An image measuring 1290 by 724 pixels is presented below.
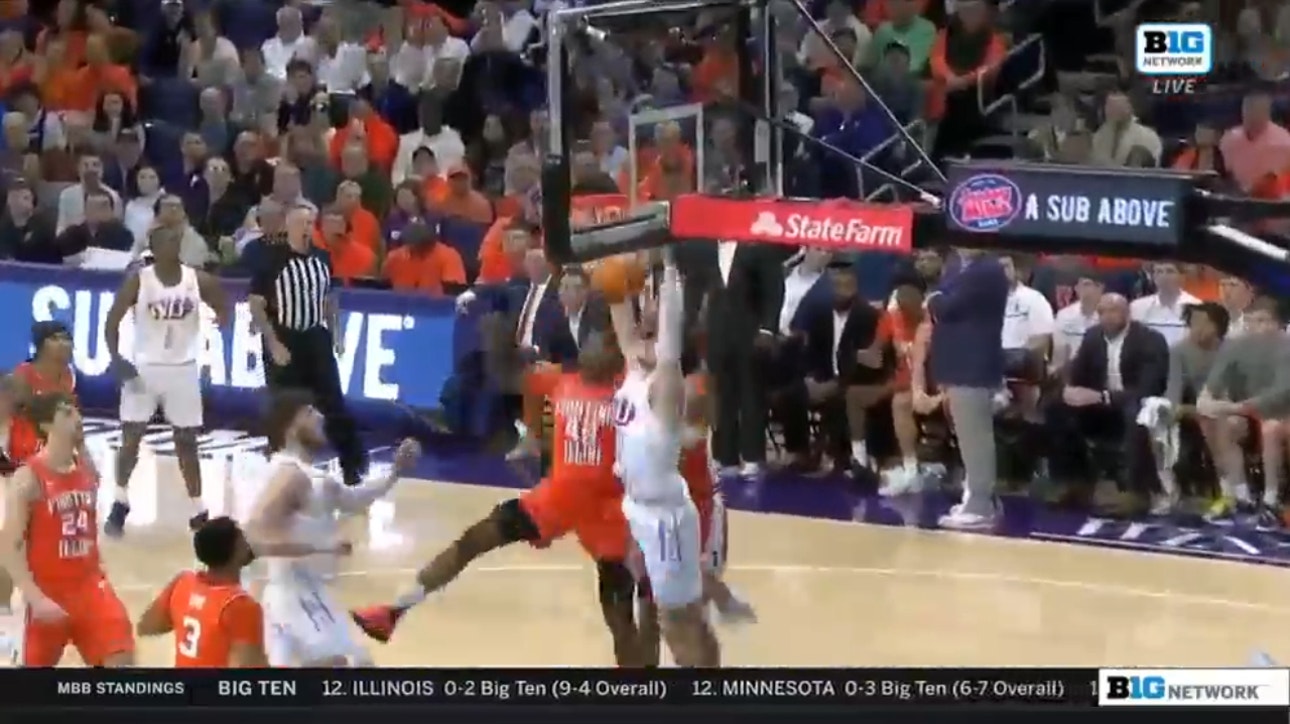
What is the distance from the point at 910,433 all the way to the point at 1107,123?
0.77 meters

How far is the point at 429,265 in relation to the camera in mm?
4738

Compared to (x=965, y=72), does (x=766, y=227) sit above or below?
below

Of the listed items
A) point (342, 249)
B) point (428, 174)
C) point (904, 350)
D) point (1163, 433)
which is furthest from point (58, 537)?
point (1163, 433)

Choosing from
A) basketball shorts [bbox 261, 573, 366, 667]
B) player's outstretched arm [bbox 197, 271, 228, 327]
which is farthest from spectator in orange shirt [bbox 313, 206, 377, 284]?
basketball shorts [bbox 261, 573, 366, 667]

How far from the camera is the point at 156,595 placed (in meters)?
4.31

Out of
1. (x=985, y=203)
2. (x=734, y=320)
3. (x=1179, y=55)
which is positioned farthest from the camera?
(x=734, y=320)

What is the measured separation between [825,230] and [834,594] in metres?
0.74

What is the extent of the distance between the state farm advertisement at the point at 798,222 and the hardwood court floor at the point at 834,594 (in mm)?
586

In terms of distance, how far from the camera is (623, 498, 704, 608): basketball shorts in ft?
14.9

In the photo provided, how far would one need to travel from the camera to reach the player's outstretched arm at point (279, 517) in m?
4.40

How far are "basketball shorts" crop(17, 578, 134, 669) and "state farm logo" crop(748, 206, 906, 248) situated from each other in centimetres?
148

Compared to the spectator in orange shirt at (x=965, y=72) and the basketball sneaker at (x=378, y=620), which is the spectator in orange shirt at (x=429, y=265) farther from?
the spectator in orange shirt at (x=965, y=72)

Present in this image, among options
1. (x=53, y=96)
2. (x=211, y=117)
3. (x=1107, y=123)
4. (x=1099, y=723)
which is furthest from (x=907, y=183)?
(x=53, y=96)

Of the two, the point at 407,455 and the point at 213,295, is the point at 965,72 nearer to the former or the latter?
the point at 407,455
